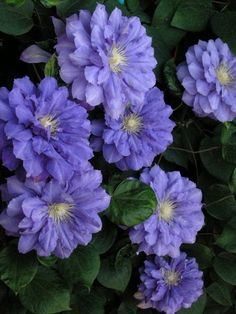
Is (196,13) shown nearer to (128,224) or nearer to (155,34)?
(155,34)

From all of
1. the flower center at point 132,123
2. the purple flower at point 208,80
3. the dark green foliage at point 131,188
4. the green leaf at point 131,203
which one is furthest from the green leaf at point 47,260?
the purple flower at point 208,80

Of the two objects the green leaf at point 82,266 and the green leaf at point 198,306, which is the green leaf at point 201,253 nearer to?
the green leaf at point 198,306

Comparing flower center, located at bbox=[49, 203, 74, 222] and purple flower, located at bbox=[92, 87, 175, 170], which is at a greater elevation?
purple flower, located at bbox=[92, 87, 175, 170]

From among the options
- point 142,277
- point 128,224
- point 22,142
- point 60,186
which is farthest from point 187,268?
point 22,142

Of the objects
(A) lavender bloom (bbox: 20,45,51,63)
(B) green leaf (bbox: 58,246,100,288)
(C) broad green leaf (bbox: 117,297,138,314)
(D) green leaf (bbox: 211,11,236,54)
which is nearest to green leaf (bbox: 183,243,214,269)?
(C) broad green leaf (bbox: 117,297,138,314)

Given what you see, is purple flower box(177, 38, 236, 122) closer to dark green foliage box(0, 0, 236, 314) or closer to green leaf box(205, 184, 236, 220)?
dark green foliage box(0, 0, 236, 314)

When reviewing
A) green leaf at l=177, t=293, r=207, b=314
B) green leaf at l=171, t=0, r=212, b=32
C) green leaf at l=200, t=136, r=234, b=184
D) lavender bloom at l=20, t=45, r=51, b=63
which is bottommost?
green leaf at l=177, t=293, r=207, b=314
